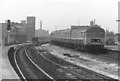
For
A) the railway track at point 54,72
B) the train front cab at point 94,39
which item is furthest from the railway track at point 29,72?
the train front cab at point 94,39

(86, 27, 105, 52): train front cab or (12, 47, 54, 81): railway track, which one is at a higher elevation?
(86, 27, 105, 52): train front cab

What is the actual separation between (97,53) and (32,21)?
268 ft

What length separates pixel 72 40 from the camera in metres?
35.8

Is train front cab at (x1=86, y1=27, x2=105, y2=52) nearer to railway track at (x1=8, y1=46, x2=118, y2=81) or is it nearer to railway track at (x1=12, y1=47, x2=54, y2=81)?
Answer: railway track at (x1=8, y1=46, x2=118, y2=81)

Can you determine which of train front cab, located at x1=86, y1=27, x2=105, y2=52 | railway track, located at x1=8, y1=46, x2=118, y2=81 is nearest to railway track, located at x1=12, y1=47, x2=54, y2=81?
railway track, located at x1=8, y1=46, x2=118, y2=81

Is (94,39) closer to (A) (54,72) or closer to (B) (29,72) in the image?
(A) (54,72)

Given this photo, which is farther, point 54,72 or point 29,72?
point 29,72

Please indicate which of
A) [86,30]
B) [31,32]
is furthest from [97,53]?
[31,32]

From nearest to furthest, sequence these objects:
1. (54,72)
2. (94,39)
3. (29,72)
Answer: (54,72) → (29,72) → (94,39)

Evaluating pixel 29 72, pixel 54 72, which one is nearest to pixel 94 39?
pixel 54 72

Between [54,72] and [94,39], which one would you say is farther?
[94,39]

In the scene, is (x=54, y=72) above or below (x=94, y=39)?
below

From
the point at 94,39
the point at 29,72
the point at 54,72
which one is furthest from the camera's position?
the point at 94,39

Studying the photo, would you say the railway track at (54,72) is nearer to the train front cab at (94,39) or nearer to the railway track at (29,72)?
the railway track at (29,72)
